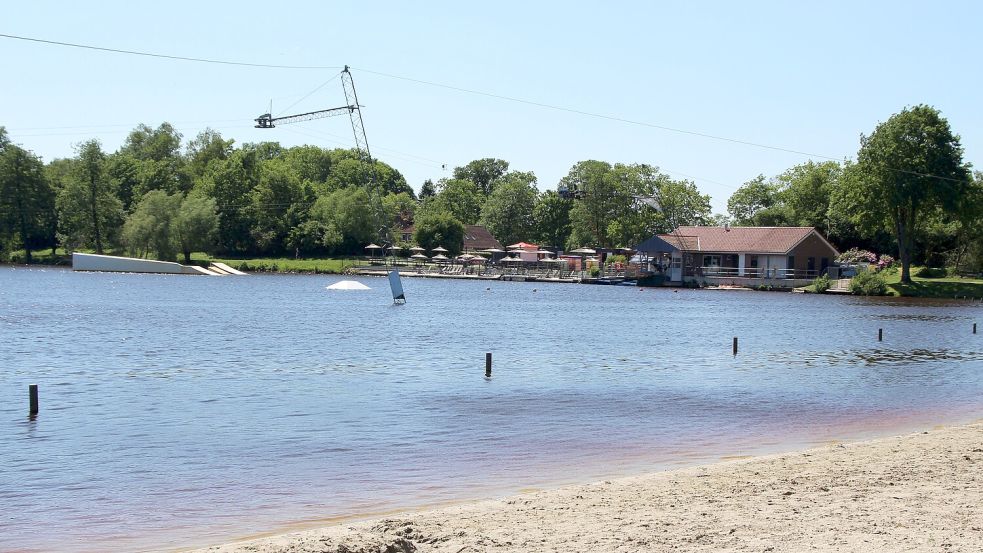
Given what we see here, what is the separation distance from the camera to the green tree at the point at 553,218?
484ft

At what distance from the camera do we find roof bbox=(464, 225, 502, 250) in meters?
146

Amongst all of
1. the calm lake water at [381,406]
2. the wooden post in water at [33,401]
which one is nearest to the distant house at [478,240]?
the calm lake water at [381,406]

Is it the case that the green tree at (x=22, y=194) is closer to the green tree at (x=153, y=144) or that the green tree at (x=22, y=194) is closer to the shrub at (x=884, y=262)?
the green tree at (x=153, y=144)

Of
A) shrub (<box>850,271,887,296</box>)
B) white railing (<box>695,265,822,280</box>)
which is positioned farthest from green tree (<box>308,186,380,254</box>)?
shrub (<box>850,271,887,296</box>)

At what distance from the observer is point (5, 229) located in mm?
126625

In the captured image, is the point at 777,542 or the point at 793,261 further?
the point at 793,261

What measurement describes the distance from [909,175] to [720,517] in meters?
81.5

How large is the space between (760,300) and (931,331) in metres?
30.4

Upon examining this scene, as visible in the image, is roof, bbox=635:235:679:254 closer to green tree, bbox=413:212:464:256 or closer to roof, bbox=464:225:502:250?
green tree, bbox=413:212:464:256

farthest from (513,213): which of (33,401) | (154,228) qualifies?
(33,401)

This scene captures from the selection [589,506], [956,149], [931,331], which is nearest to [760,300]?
[956,149]

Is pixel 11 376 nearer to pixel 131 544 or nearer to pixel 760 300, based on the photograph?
pixel 131 544

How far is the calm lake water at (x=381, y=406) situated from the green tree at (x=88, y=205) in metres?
78.9

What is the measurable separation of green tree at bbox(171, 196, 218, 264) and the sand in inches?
4653
